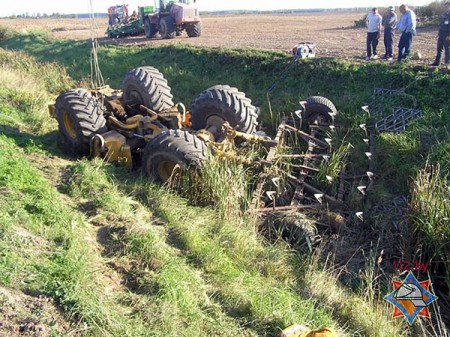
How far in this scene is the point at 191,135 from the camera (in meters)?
5.75

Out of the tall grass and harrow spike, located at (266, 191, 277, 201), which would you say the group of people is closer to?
the tall grass

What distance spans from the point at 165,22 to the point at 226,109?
13802 millimetres

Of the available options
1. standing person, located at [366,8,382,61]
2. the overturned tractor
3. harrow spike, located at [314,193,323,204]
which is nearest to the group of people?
standing person, located at [366,8,382,61]

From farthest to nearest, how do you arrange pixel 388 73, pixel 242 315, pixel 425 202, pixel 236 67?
1. pixel 236 67
2. pixel 388 73
3. pixel 425 202
4. pixel 242 315

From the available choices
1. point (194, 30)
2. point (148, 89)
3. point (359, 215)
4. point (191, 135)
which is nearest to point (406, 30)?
point (148, 89)

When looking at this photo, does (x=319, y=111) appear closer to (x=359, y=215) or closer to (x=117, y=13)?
(x=359, y=215)

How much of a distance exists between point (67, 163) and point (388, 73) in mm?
6630

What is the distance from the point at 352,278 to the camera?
181 inches

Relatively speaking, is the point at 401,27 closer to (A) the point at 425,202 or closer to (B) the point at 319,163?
(B) the point at 319,163

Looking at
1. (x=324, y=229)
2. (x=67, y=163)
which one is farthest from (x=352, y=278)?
(x=67, y=163)

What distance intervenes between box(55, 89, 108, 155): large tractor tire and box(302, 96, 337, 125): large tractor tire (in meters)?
3.70

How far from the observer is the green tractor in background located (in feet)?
62.9

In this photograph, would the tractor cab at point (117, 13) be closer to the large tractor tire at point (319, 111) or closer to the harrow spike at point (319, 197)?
the large tractor tire at point (319, 111)

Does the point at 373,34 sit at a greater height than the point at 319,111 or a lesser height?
greater
